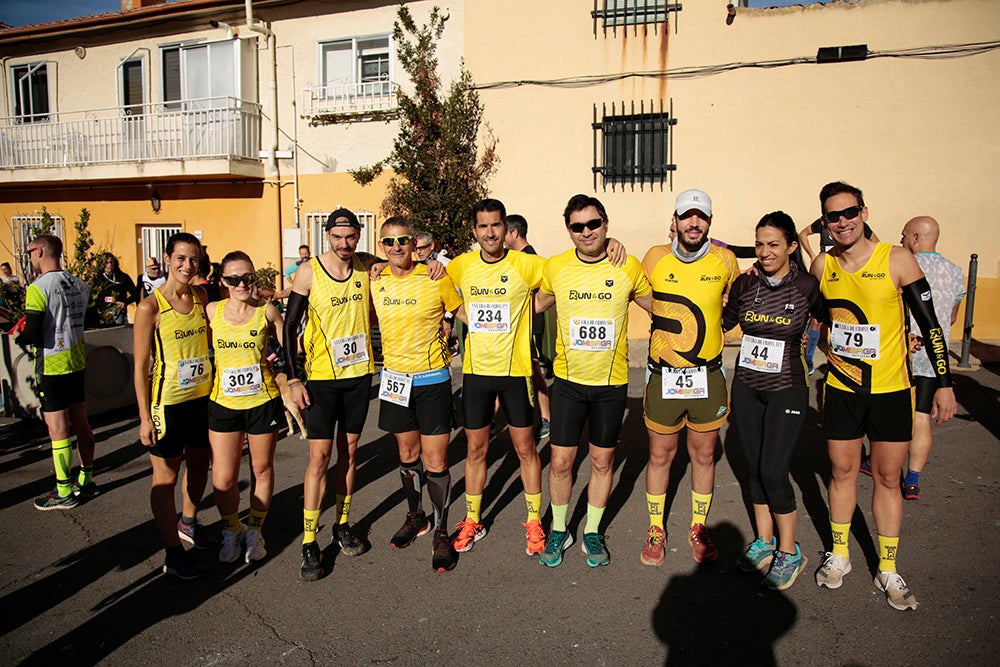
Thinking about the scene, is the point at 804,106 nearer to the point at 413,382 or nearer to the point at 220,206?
the point at 413,382

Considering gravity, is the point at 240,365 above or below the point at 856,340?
below

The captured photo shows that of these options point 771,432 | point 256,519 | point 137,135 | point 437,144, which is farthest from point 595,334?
point 137,135

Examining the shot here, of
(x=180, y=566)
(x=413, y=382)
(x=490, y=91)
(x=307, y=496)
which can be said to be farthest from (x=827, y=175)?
(x=180, y=566)

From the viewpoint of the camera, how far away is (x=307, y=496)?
14.0 ft

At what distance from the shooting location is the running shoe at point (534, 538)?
4383mm

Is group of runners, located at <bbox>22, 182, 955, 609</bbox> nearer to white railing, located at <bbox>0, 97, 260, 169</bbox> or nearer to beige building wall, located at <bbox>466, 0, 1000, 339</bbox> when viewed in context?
beige building wall, located at <bbox>466, 0, 1000, 339</bbox>

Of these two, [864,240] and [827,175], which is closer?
[864,240]

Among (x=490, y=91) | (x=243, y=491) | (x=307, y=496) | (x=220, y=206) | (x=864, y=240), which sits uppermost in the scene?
(x=490, y=91)

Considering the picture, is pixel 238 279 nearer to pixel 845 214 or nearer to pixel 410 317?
pixel 410 317

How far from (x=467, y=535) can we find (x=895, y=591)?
254 cm

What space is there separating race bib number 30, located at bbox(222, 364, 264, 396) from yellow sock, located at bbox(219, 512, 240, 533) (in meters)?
0.81

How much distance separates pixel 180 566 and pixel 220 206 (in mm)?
13068

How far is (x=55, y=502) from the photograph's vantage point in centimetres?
535

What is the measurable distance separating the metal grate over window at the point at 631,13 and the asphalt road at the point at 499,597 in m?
9.51
